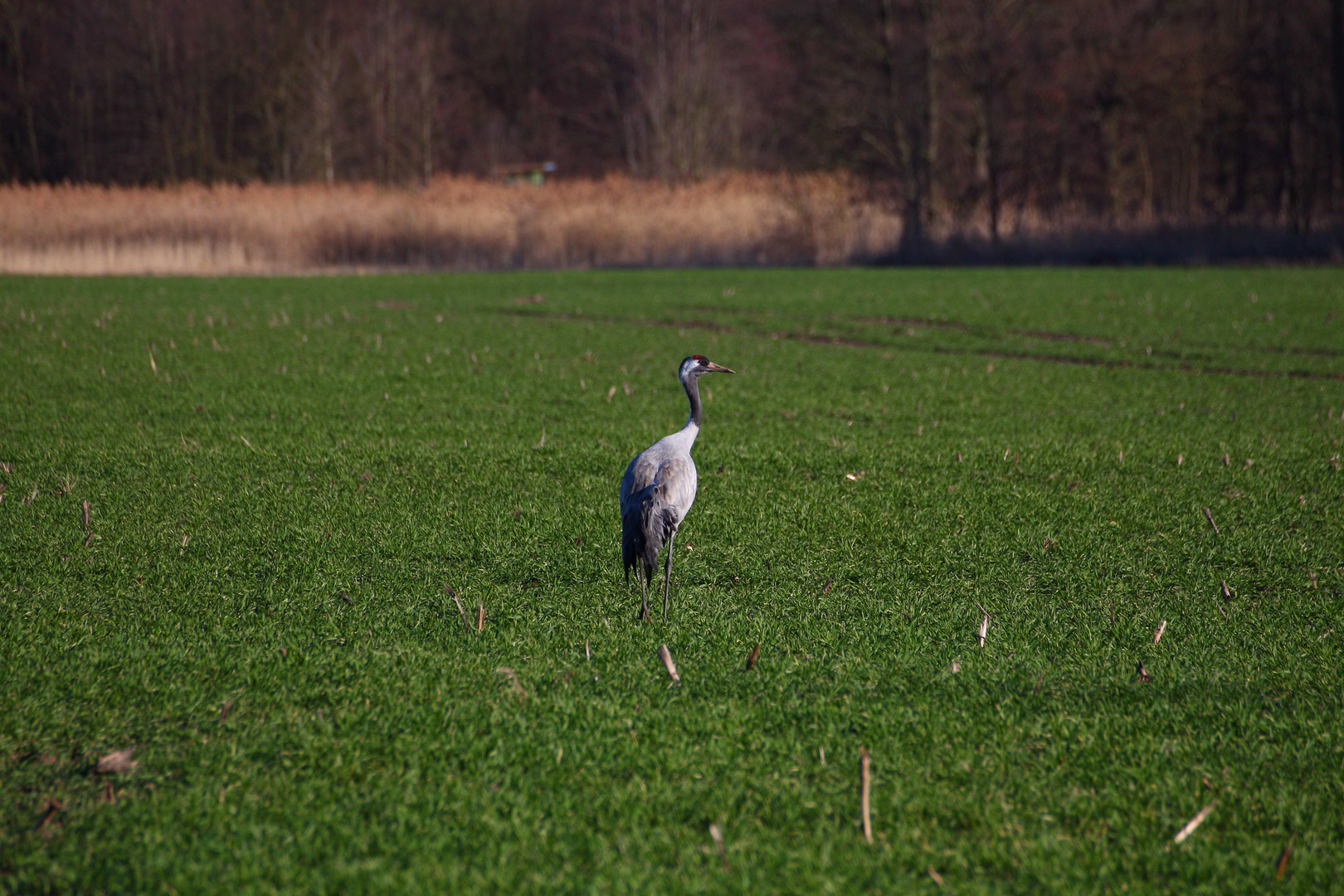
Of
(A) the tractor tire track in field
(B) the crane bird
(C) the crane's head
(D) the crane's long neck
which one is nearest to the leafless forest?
(A) the tractor tire track in field

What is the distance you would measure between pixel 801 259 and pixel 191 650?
2588cm

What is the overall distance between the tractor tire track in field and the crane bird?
333 inches

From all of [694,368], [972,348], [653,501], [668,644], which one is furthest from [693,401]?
[972,348]

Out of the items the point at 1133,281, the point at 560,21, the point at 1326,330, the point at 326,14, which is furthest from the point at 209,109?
the point at 1326,330

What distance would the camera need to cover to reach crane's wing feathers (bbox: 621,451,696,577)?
166 inches

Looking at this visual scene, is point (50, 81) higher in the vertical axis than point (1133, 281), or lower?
higher

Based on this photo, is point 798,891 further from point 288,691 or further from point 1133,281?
point 1133,281

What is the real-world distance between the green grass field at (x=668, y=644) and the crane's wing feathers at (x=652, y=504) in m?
0.32

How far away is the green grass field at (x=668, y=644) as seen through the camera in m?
2.73

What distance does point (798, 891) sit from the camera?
255 cm

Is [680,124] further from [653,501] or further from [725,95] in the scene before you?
[653,501]

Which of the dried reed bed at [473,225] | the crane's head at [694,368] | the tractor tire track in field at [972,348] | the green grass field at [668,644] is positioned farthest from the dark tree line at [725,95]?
the crane's head at [694,368]

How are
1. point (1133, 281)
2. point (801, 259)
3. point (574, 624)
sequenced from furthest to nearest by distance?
point (801, 259), point (1133, 281), point (574, 624)

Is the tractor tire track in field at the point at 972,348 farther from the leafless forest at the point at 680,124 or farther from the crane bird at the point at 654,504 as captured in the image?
the leafless forest at the point at 680,124
